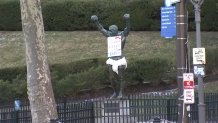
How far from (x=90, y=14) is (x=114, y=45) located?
15758 millimetres

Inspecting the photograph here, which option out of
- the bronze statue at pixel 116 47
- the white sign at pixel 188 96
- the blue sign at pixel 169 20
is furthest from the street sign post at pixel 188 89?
the bronze statue at pixel 116 47

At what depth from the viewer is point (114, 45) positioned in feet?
55.5

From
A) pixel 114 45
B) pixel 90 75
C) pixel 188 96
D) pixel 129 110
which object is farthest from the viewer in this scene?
pixel 90 75

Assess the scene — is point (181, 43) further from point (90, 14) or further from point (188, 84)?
point (90, 14)

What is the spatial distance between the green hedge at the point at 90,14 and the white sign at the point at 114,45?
1474 centimetres

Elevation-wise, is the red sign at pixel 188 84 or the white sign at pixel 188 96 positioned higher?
the red sign at pixel 188 84

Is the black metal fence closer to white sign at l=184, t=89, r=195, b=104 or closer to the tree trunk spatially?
the tree trunk

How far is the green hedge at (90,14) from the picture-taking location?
31703mm

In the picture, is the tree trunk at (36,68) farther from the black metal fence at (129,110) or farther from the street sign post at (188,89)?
the street sign post at (188,89)

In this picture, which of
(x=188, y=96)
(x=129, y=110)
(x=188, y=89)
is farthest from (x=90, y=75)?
(x=188, y=96)

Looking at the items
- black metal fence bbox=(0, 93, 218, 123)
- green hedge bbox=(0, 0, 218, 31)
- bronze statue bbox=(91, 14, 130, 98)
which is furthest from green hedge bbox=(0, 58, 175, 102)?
green hedge bbox=(0, 0, 218, 31)

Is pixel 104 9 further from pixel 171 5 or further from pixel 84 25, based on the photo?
pixel 171 5

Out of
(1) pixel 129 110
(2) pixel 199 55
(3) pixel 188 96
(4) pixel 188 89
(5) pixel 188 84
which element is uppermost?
(2) pixel 199 55

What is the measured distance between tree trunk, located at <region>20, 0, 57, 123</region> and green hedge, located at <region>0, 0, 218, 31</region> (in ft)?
62.8
